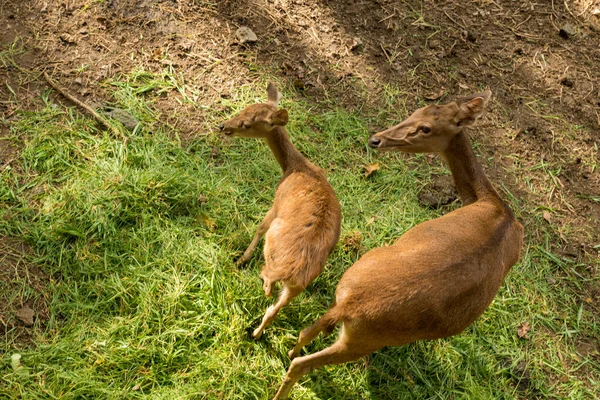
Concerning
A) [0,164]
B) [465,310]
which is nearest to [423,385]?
[465,310]

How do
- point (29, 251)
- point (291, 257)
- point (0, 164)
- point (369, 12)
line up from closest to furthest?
point (291, 257) → point (29, 251) → point (0, 164) → point (369, 12)

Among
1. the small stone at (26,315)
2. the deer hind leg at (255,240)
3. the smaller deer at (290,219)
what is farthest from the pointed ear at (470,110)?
the small stone at (26,315)

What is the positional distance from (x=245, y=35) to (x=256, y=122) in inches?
64.6

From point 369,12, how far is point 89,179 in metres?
3.91

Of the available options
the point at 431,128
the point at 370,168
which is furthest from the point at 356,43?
the point at 431,128

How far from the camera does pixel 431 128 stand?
186 inches

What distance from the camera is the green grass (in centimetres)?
394

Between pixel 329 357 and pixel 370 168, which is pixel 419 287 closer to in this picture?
pixel 329 357

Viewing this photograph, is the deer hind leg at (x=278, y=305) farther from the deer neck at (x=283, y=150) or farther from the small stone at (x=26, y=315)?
the small stone at (x=26, y=315)

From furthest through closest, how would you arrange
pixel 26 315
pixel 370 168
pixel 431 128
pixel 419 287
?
pixel 370 168 → pixel 431 128 → pixel 26 315 → pixel 419 287

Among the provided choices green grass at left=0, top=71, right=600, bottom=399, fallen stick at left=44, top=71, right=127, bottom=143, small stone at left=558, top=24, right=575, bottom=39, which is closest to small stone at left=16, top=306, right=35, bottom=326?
green grass at left=0, top=71, right=600, bottom=399

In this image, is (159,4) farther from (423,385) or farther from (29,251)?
(423,385)

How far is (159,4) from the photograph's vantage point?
5914 mm

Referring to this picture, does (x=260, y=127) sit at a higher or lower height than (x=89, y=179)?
higher
